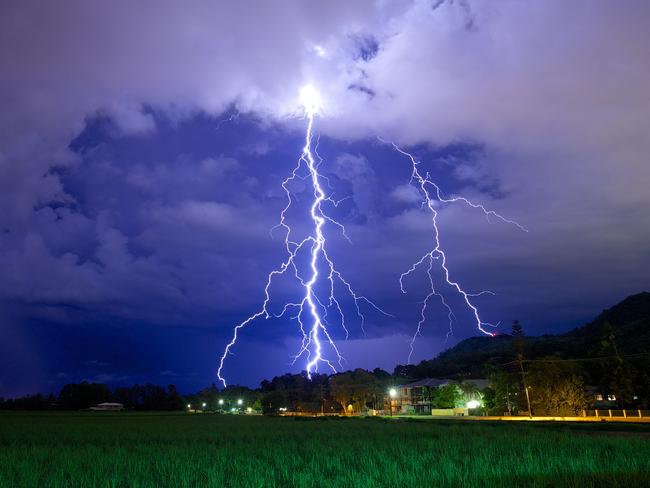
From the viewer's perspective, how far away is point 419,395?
79562 mm

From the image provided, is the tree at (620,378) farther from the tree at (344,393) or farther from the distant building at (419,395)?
the tree at (344,393)

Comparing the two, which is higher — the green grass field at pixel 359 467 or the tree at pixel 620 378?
the tree at pixel 620 378

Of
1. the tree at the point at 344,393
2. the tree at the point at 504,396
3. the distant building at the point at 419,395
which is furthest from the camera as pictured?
the tree at the point at 344,393

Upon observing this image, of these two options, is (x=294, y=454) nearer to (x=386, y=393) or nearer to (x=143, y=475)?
(x=143, y=475)

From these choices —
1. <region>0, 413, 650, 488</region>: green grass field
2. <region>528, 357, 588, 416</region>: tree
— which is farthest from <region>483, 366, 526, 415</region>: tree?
<region>0, 413, 650, 488</region>: green grass field

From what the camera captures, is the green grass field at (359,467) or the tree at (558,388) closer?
the green grass field at (359,467)

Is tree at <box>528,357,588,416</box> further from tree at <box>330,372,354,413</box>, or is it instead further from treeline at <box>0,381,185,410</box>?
treeline at <box>0,381,185,410</box>

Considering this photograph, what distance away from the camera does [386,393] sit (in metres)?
82.3

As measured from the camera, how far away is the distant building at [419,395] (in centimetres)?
7250

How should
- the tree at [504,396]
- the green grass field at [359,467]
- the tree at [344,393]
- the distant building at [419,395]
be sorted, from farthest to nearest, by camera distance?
the tree at [344,393] < the distant building at [419,395] < the tree at [504,396] < the green grass field at [359,467]

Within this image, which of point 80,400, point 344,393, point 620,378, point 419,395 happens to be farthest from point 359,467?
point 80,400

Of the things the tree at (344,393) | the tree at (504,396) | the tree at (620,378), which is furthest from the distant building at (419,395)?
the tree at (620,378)

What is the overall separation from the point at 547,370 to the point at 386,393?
42.4 metres

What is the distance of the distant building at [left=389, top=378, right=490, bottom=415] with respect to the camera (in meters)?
72.5
